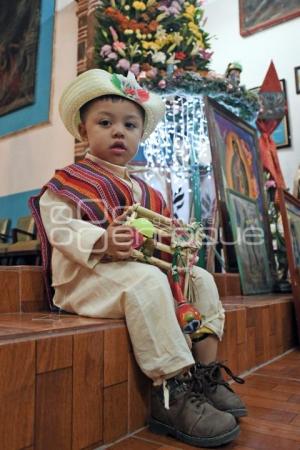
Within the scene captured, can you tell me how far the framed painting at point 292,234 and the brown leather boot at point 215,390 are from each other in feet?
3.38

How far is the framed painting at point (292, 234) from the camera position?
1.86 m

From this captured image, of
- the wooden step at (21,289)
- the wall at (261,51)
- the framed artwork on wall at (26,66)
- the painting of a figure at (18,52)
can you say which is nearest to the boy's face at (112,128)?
the wooden step at (21,289)

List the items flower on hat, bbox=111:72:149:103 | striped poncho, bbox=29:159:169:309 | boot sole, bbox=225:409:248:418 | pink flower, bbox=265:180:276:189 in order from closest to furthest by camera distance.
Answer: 1. boot sole, bbox=225:409:248:418
2. striped poncho, bbox=29:159:169:309
3. flower on hat, bbox=111:72:149:103
4. pink flower, bbox=265:180:276:189

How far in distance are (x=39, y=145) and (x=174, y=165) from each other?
119 cm

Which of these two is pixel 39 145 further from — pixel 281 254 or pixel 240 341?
pixel 240 341

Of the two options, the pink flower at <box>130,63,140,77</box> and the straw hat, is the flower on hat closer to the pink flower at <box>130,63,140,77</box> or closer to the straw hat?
the straw hat

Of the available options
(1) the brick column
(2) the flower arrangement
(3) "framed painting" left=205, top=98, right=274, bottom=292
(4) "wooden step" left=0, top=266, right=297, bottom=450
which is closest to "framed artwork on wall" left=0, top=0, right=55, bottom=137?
(1) the brick column

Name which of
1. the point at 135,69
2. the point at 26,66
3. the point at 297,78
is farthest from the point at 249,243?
the point at 26,66

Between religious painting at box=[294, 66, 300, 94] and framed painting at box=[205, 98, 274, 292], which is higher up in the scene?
religious painting at box=[294, 66, 300, 94]

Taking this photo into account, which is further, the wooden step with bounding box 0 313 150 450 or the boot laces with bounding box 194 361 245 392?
the boot laces with bounding box 194 361 245 392

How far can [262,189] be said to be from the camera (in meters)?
2.54

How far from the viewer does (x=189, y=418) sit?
2.64 feet

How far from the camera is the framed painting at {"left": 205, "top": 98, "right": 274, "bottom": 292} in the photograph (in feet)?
6.74

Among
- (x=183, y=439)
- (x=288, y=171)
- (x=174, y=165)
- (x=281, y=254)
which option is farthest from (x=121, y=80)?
(x=288, y=171)
